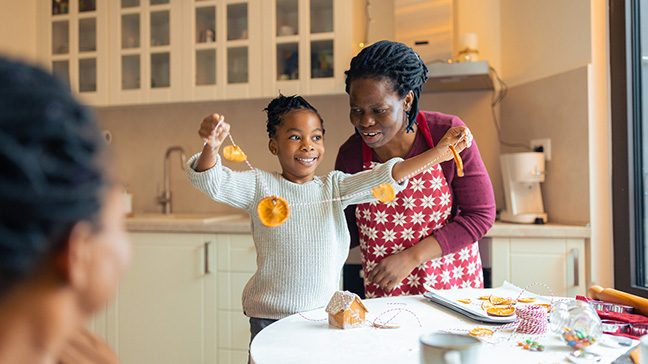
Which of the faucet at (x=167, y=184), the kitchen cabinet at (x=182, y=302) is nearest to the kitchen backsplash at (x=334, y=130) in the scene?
the faucet at (x=167, y=184)

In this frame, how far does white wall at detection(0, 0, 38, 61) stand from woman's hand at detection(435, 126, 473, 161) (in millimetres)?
2383

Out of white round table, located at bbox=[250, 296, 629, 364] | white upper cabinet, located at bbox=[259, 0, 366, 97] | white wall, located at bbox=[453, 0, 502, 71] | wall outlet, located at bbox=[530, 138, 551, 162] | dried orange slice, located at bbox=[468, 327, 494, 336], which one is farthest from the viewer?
white wall, located at bbox=[453, 0, 502, 71]

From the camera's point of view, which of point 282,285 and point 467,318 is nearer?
point 467,318

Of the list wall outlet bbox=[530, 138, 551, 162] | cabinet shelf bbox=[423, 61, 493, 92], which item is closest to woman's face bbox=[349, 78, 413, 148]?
cabinet shelf bbox=[423, 61, 493, 92]

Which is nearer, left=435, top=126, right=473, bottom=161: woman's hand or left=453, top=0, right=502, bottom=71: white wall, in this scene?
left=435, top=126, right=473, bottom=161: woman's hand

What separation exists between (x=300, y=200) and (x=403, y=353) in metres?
0.49

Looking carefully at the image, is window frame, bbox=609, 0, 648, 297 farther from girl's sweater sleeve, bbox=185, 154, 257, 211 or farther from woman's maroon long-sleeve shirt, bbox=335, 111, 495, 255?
girl's sweater sleeve, bbox=185, 154, 257, 211

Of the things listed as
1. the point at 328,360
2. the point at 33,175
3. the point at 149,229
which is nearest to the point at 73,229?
the point at 33,175

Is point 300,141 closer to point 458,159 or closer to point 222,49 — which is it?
point 458,159

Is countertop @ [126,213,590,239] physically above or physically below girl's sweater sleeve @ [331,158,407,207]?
below

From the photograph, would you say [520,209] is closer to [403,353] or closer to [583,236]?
[583,236]

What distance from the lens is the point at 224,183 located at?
3.74 feet

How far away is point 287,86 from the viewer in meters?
2.39

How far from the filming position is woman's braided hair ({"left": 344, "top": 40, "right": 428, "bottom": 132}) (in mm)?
1269
